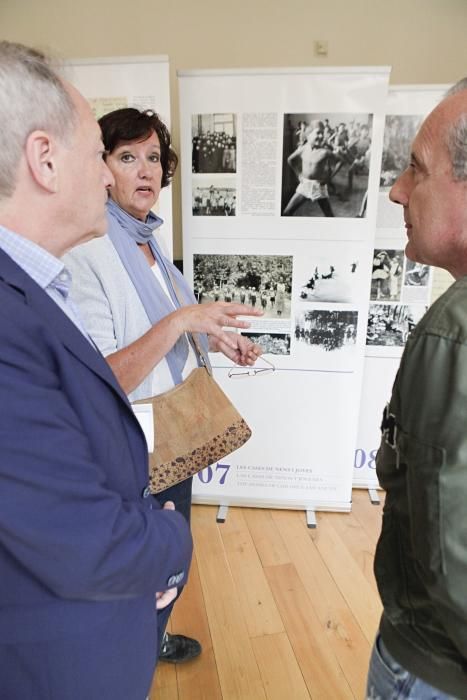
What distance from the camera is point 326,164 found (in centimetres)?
226

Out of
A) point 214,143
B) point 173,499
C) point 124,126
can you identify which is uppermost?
point 214,143

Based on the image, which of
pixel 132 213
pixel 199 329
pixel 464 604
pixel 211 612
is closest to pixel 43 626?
pixel 464 604

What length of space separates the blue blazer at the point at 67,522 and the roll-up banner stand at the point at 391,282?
2.09m

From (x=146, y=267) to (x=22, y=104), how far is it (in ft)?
2.18

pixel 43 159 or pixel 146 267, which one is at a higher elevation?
pixel 43 159

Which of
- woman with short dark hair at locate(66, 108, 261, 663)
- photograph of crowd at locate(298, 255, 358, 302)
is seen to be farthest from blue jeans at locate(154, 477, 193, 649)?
photograph of crowd at locate(298, 255, 358, 302)

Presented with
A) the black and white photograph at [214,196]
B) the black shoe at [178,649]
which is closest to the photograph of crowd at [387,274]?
the black and white photograph at [214,196]

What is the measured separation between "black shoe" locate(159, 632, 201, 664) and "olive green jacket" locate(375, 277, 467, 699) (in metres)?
1.27

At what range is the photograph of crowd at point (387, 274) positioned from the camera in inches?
101

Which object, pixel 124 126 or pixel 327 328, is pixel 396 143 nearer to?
pixel 327 328

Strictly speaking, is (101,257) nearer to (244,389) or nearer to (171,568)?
(171,568)

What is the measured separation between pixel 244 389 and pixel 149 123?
57.8 inches

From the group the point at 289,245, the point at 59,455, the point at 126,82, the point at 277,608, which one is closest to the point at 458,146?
the point at 59,455

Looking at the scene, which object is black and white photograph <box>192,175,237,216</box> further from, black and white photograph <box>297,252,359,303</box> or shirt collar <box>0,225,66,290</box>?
shirt collar <box>0,225,66,290</box>
